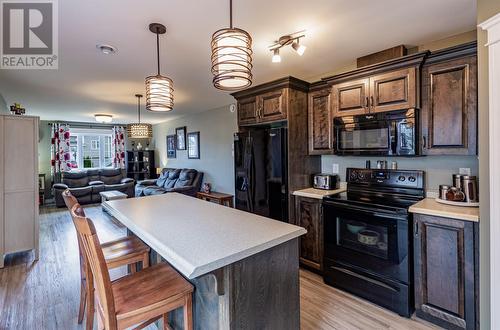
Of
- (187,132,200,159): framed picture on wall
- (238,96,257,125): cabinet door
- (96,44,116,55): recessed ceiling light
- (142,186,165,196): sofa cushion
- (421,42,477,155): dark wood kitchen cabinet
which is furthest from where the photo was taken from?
(187,132,200,159): framed picture on wall

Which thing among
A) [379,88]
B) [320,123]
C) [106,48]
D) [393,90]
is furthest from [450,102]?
[106,48]

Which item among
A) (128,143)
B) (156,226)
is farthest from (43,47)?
(128,143)

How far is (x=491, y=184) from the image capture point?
1556 millimetres

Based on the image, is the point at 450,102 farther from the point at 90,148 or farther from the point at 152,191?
the point at 90,148

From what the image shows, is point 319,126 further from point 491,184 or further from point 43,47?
point 43,47

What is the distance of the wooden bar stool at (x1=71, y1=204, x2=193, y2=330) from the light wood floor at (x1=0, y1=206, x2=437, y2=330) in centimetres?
114

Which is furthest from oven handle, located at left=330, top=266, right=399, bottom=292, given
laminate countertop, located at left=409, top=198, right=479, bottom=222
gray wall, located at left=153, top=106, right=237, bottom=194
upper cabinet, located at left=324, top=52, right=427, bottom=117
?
gray wall, located at left=153, top=106, right=237, bottom=194

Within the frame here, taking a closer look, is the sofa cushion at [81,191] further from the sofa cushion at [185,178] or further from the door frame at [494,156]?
the door frame at [494,156]

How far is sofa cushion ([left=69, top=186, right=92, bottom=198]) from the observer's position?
6.57m

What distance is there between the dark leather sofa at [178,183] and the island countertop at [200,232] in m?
3.78

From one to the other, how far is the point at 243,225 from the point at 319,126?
1.97 m

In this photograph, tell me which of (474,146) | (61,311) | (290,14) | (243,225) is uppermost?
(290,14)

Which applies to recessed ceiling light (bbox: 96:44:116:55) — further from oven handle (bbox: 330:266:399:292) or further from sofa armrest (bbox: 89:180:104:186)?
sofa armrest (bbox: 89:180:104:186)

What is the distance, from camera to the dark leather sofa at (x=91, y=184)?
658 centimetres
